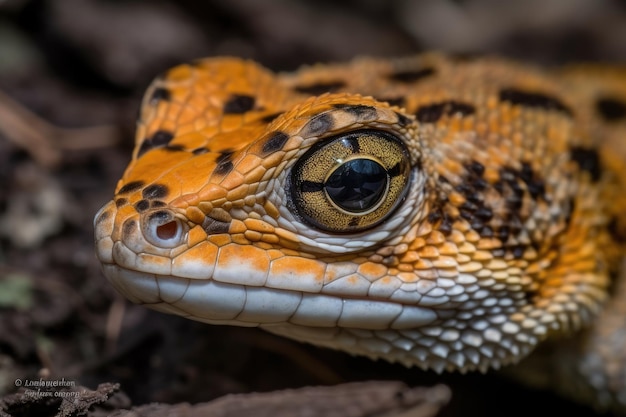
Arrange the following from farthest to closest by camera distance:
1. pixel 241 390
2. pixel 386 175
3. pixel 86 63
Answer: pixel 86 63 → pixel 241 390 → pixel 386 175

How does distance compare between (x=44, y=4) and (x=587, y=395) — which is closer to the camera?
(x=587, y=395)

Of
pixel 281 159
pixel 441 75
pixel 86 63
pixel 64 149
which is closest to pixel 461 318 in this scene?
pixel 281 159

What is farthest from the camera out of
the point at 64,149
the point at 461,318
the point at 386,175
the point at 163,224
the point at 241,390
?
the point at 64,149

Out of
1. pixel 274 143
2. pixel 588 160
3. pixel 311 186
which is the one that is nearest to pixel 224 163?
pixel 274 143

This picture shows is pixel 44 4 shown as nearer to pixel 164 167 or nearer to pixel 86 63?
pixel 86 63

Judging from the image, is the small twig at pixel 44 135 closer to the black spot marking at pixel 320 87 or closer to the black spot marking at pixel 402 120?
the black spot marking at pixel 320 87

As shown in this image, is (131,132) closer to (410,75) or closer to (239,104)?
(239,104)
